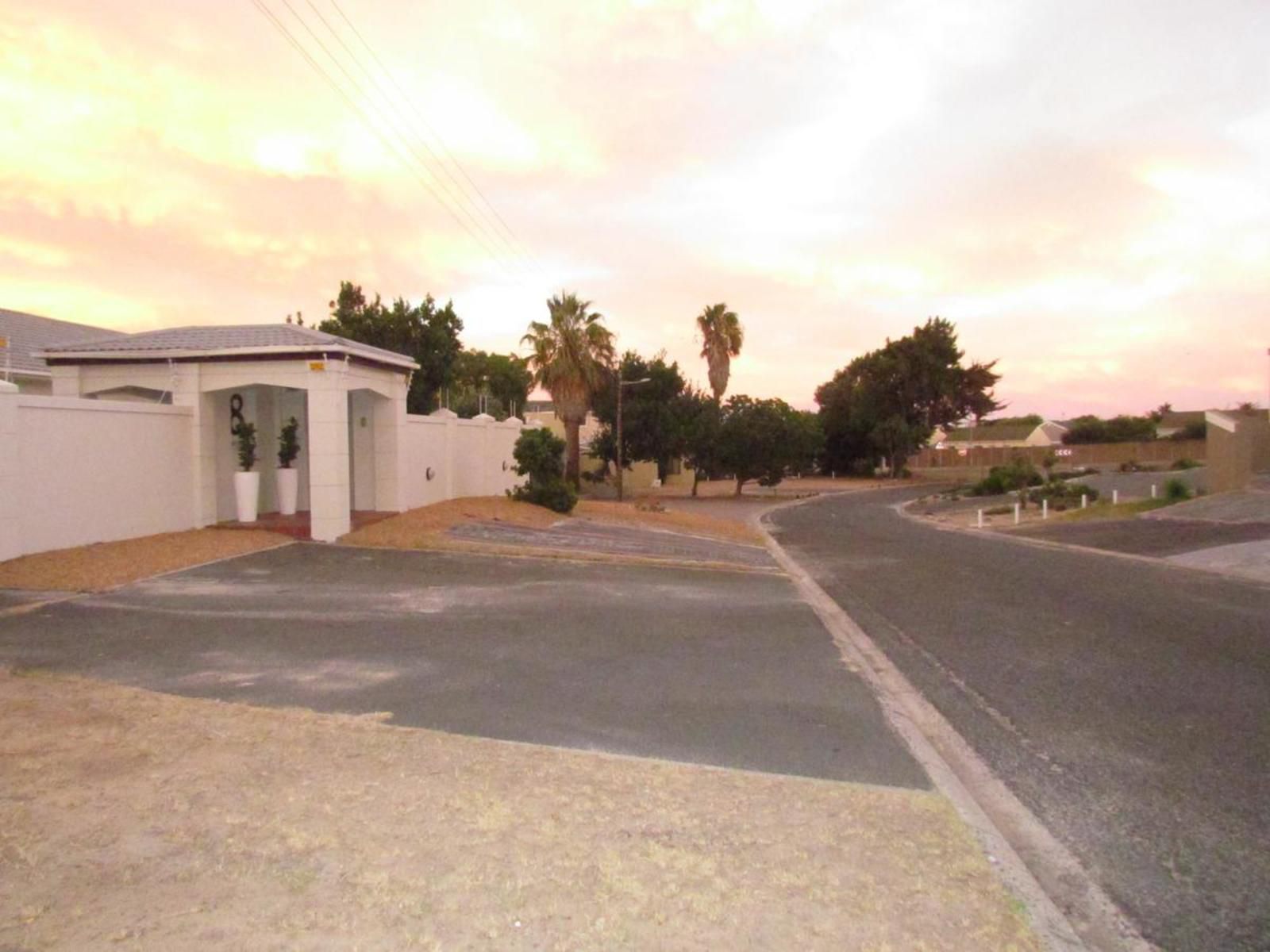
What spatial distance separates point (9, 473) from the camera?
13359 mm

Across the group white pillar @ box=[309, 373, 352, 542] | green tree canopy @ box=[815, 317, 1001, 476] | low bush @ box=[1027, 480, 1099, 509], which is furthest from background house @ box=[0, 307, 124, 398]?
green tree canopy @ box=[815, 317, 1001, 476]

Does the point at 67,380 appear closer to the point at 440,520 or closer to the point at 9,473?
the point at 9,473

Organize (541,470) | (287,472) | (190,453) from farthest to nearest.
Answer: (541,470) < (287,472) < (190,453)

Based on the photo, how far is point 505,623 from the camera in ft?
36.6

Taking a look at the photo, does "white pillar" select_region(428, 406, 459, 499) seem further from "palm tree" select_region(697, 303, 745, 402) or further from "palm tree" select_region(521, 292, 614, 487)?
"palm tree" select_region(697, 303, 745, 402)

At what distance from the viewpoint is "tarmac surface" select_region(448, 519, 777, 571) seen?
65.0 feet

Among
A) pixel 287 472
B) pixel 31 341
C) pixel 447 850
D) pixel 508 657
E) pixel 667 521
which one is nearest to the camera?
pixel 447 850

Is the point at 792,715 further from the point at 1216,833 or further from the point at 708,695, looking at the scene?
the point at 1216,833

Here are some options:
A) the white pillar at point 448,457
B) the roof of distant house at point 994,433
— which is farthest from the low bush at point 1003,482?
the roof of distant house at point 994,433

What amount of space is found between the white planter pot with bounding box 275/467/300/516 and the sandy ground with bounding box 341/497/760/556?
1723 millimetres

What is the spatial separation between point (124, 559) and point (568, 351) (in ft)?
96.4

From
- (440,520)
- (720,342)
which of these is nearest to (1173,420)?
(720,342)

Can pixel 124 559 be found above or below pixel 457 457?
below

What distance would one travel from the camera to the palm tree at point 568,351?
140 feet
